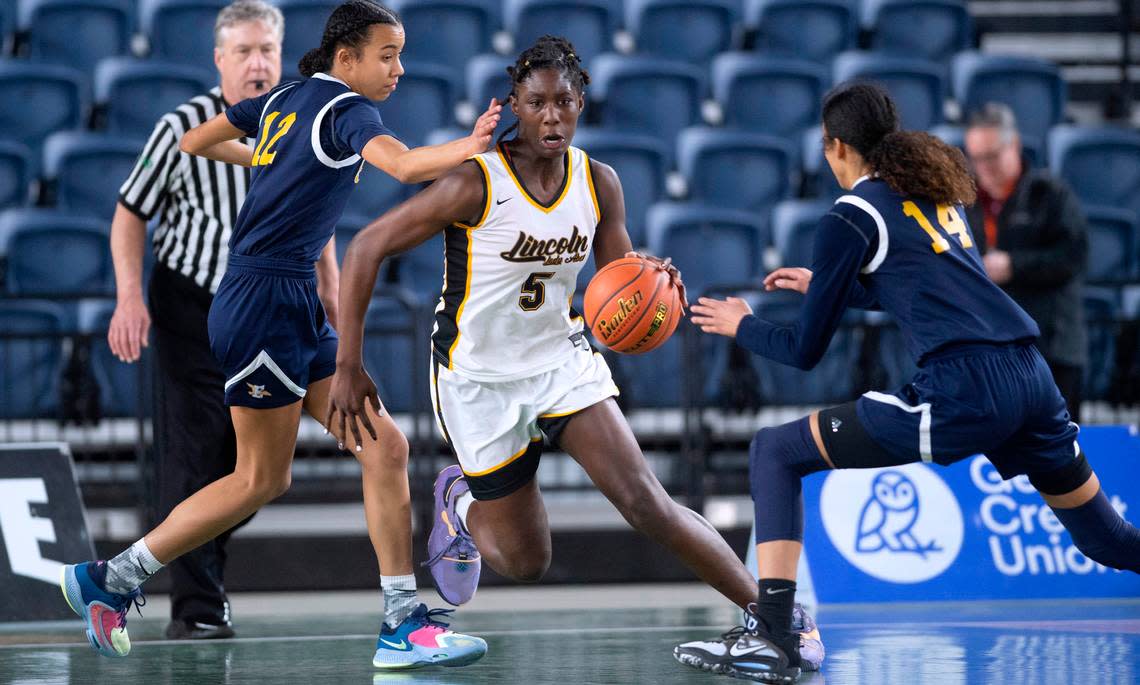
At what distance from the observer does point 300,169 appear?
4195 millimetres

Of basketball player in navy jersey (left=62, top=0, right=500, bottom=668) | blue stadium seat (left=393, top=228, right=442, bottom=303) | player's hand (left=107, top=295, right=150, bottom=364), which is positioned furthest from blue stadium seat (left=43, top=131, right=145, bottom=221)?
basketball player in navy jersey (left=62, top=0, right=500, bottom=668)

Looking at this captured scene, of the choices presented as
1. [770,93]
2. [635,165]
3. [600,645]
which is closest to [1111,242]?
[770,93]

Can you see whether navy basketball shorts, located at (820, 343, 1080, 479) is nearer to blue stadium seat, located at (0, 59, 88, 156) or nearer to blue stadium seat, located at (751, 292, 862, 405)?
blue stadium seat, located at (751, 292, 862, 405)

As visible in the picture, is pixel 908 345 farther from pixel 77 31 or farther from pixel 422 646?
pixel 77 31

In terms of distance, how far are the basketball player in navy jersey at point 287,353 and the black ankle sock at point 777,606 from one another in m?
0.89

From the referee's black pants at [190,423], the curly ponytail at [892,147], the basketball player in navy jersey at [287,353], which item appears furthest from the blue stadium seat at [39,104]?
the curly ponytail at [892,147]

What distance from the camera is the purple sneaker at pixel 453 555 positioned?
471cm

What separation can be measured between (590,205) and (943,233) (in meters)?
0.99

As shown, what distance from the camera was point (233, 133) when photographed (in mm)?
4660

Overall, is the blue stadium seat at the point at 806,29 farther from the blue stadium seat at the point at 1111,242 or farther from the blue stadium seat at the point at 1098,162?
the blue stadium seat at the point at 1111,242

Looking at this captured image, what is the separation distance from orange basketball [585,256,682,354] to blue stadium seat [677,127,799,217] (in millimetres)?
4626

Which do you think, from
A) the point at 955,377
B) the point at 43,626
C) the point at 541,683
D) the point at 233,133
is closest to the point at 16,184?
the point at 43,626

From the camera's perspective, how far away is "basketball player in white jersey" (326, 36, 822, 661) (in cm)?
407

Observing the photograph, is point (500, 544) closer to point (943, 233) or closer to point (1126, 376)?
point (943, 233)
